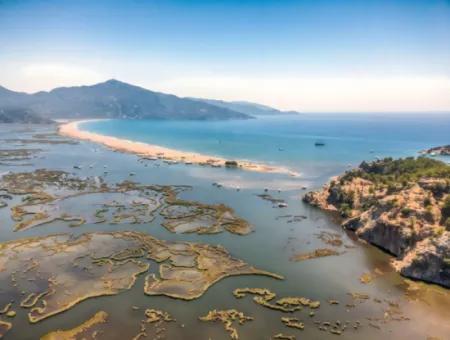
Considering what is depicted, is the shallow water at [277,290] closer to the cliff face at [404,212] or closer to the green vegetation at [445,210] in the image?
the cliff face at [404,212]

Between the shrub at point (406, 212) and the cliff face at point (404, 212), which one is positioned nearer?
the cliff face at point (404, 212)

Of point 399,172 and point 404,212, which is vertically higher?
point 399,172

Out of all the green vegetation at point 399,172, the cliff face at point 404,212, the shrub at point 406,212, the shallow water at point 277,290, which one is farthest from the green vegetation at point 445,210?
the green vegetation at point 399,172

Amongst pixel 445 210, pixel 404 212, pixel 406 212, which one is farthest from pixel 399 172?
pixel 406 212

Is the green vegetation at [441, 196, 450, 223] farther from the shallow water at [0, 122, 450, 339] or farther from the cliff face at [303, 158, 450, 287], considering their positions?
the shallow water at [0, 122, 450, 339]

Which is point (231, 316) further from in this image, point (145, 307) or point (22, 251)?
point (22, 251)

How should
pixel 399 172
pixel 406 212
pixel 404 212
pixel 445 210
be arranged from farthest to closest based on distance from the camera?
pixel 399 172 < pixel 404 212 < pixel 406 212 < pixel 445 210

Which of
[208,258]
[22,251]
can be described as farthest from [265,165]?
[22,251]

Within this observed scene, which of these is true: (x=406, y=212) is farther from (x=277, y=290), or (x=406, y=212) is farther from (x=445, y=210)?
(x=277, y=290)
